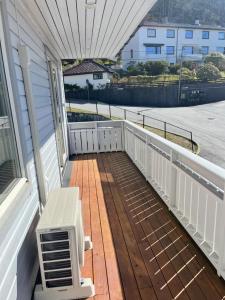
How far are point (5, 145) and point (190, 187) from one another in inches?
66.5

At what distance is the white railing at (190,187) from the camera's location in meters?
1.91

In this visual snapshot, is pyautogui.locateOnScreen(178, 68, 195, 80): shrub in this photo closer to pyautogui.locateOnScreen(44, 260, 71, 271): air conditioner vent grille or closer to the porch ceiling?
the porch ceiling

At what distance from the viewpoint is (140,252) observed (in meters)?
2.29

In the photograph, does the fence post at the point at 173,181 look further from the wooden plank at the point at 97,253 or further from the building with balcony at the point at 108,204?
the wooden plank at the point at 97,253

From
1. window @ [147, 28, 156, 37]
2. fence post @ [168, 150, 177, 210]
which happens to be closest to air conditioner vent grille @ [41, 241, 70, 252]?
fence post @ [168, 150, 177, 210]

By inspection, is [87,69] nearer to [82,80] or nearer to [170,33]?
[82,80]

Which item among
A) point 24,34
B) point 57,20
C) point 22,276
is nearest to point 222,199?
point 22,276

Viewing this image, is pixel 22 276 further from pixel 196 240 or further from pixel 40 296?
pixel 196 240

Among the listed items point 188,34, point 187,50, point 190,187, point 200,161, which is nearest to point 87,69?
point 187,50

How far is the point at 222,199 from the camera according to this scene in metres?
1.81

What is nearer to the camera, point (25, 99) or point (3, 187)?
point (3, 187)

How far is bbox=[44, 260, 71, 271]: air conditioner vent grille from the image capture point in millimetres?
1674

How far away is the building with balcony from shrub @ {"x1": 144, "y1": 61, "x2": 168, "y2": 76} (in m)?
25.8

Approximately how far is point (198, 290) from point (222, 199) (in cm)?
70
